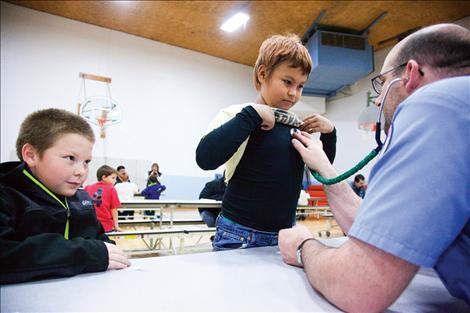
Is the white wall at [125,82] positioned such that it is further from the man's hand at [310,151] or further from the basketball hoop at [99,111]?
the man's hand at [310,151]

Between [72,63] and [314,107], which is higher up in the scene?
[72,63]

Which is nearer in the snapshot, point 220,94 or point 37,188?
point 37,188

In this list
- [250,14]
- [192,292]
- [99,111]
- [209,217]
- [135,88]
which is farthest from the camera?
[135,88]

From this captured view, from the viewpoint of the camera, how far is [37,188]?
73 centimetres

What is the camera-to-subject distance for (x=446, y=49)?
0.60 meters

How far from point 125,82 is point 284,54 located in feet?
23.7

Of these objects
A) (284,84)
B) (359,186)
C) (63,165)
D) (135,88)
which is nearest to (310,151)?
(284,84)

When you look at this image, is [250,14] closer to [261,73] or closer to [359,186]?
[359,186]

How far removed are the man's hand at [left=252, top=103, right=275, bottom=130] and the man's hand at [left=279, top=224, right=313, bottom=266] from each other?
370 millimetres

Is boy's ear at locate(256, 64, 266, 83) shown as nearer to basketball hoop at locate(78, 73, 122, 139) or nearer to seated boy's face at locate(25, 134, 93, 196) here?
seated boy's face at locate(25, 134, 93, 196)

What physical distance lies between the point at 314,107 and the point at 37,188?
9003 millimetres

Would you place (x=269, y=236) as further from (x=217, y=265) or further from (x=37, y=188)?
(x=37, y=188)

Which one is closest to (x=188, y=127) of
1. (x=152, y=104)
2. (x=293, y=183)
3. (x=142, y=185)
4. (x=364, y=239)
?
(x=152, y=104)

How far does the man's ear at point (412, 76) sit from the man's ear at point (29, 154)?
3.10 feet
